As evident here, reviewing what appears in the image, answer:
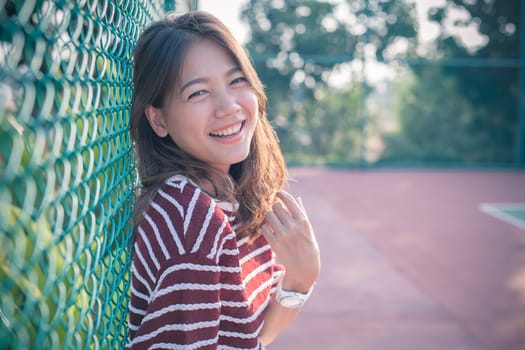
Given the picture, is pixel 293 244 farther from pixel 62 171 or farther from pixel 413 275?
pixel 413 275

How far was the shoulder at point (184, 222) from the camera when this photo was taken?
0.99 meters

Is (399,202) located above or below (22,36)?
below

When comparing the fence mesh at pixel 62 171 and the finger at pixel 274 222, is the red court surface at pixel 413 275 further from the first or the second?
the fence mesh at pixel 62 171

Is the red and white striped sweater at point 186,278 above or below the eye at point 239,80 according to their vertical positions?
below

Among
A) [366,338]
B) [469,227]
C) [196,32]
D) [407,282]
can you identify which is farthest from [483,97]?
[196,32]

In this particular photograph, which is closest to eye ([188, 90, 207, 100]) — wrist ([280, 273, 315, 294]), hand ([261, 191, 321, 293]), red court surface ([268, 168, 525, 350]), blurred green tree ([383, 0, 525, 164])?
hand ([261, 191, 321, 293])

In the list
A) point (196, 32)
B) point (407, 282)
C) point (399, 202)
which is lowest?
point (399, 202)

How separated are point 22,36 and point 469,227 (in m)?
5.86

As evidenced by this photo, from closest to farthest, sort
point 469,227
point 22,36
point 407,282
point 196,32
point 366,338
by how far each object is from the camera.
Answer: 1. point 22,36
2. point 196,32
3. point 366,338
4. point 407,282
5. point 469,227

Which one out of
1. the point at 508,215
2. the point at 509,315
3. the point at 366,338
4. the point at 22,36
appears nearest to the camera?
the point at 22,36

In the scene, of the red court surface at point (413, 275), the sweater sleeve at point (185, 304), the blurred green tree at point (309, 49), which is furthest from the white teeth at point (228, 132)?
the blurred green tree at point (309, 49)

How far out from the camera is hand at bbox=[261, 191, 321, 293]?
52.2 inches

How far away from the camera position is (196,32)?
1.24m

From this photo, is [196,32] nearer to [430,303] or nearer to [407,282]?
[430,303]
